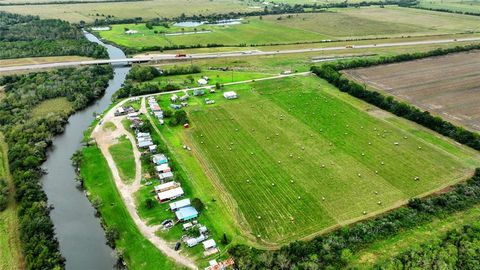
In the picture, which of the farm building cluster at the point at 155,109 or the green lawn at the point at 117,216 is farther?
the farm building cluster at the point at 155,109

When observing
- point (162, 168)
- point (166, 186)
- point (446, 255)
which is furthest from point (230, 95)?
point (446, 255)

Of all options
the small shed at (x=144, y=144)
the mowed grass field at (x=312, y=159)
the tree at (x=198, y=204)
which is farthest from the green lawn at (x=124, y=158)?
the tree at (x=198, y=204)

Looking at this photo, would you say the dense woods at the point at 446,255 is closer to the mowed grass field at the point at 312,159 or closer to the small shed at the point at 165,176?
the mowed grass field at the point at 312,159

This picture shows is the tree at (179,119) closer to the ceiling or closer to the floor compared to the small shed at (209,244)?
closer to the ceiling

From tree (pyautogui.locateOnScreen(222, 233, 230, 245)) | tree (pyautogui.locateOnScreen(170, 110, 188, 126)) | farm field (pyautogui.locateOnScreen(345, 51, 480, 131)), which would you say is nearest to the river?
tree (pyautogui.locateOnScreen(222, 233, 230, 245))

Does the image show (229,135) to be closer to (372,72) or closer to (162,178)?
(162,178)

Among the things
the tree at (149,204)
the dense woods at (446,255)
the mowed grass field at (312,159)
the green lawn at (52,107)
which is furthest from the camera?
the green lawn at (52,107)
